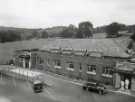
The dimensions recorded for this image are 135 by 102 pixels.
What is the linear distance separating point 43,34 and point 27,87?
73543mm

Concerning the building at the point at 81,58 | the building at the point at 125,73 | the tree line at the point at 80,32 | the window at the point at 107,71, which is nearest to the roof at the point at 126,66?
the building at the point at 125,73

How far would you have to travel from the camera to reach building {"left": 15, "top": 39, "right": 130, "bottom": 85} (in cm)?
2973

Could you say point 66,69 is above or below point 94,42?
below

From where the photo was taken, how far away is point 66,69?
3672cm

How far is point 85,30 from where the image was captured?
91.1 metres

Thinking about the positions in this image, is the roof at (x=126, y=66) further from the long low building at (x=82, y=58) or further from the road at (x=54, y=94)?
the road at (x=54, y=94)

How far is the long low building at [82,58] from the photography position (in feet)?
97.5

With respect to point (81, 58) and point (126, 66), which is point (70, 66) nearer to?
point (81, 58)

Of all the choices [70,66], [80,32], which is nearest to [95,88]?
[70,66]

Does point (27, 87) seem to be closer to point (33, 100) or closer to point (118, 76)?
point (33, 100)

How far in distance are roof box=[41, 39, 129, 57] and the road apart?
7995 mm

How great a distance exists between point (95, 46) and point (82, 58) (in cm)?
366

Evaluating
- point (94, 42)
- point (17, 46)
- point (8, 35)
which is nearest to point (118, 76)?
point (94, 42)

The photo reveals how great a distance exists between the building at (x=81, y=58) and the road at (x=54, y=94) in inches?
183
